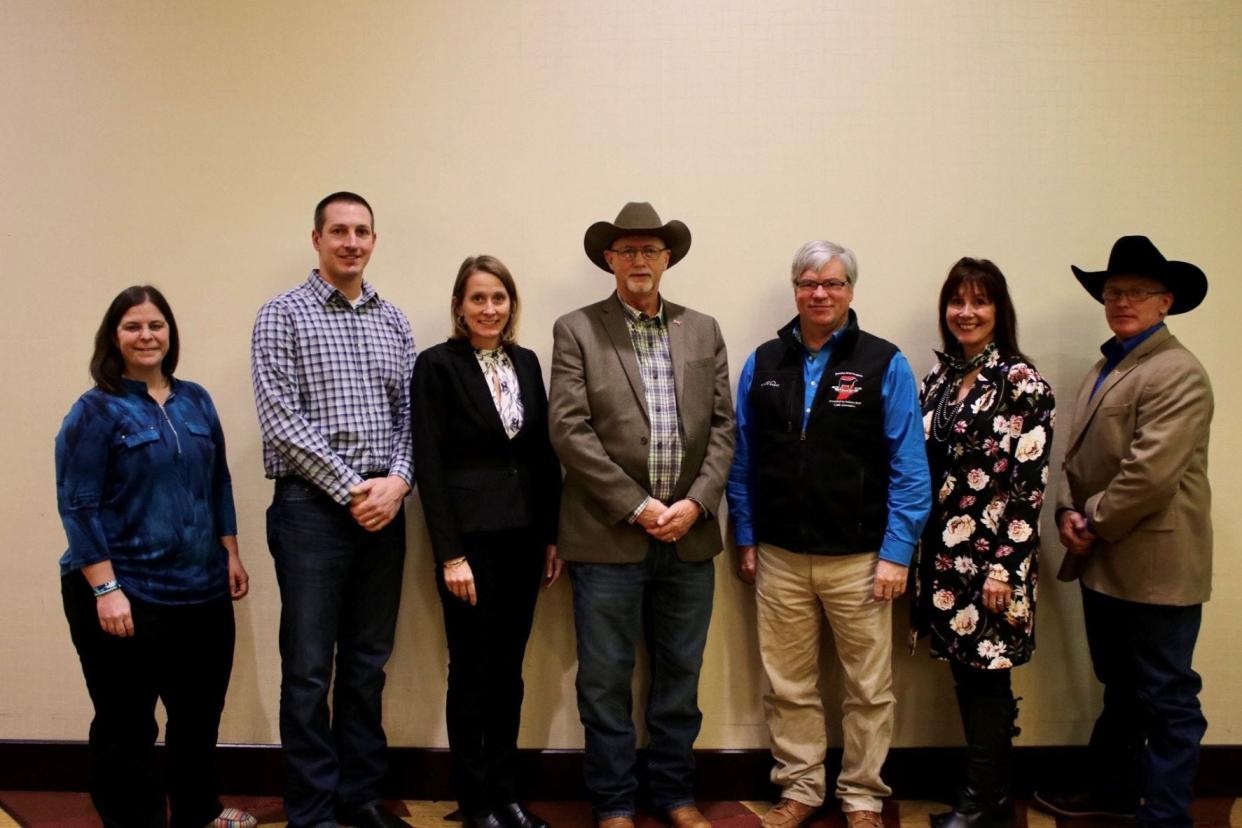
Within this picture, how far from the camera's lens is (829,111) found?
2.54m

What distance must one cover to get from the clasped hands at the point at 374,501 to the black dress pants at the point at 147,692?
0.46m

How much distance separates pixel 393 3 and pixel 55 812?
2856mm

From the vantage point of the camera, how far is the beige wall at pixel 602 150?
2.53 metres

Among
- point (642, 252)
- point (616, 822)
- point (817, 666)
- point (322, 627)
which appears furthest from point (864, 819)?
point (642, 252)

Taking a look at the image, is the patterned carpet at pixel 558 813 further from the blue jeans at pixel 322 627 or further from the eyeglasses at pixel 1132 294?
the eyeglasses at pixel 1132 294

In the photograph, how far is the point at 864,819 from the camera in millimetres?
2295

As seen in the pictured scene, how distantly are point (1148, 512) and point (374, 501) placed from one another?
7.18 ft

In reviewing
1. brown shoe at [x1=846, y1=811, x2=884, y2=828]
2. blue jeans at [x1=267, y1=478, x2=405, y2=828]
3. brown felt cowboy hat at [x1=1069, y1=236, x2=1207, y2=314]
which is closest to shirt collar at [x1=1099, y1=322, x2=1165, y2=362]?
brown felt cowboy hat at [x1=1069, y1=236, x2=1207, y2=314]

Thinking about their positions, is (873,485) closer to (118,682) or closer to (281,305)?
(281,305)

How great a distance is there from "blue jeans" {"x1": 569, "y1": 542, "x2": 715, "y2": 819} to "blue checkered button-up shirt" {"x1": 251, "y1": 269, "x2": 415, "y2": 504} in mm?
695

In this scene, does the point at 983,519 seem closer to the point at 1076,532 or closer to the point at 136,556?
the point at 1076,532

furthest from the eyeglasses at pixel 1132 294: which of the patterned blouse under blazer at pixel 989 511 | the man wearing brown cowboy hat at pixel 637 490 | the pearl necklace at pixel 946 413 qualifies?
the man wearing brown cowboy hat at pixel 637 490

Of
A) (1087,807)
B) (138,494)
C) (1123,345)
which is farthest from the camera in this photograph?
(1087,807)

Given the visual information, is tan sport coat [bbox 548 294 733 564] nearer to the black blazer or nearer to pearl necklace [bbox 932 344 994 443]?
the black blazer
